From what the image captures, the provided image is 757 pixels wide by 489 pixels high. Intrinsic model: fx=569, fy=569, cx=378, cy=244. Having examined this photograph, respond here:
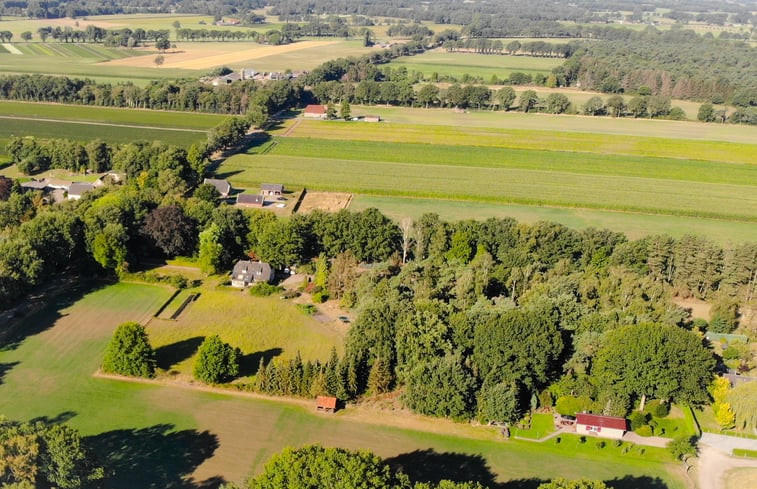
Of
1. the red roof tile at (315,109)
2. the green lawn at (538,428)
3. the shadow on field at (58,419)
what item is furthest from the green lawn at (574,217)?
the red roof tile at (315,109)

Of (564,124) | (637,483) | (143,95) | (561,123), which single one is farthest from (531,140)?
(637,483)

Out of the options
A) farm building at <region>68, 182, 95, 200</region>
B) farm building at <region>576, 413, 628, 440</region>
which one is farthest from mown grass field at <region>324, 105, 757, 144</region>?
farm building at <region>576, 413, 628, 440</region>

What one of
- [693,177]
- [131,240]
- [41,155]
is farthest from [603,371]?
[41,155]

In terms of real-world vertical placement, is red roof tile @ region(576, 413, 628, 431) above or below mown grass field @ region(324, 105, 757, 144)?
below

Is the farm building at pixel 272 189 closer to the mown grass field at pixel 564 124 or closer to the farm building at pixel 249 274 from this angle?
the farm building at pixel 249 274

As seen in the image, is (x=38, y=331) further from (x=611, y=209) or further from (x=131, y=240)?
(x=611, y=209)

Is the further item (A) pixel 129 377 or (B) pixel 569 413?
(A) pixel 129 377

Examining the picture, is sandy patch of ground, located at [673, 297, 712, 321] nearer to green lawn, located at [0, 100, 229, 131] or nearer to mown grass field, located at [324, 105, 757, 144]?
mown grass field, located at [324, 105, 757, 144]
